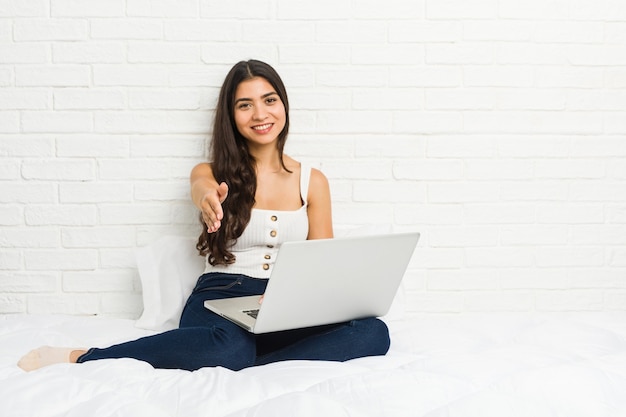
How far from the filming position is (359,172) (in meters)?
2.29

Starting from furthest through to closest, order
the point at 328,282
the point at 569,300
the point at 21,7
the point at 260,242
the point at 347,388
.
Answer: the point at 569,300 → the point at 21,7 → the point at 260,242 → the point at 328,282 → the point at 347,388

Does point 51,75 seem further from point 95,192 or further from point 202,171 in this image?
point 202,171

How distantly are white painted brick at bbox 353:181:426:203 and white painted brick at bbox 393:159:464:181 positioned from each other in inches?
1.1

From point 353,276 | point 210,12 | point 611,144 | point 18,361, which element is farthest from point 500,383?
point 210,12

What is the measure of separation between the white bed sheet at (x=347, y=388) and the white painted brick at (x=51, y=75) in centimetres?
98

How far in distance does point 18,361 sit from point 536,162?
1.76 m

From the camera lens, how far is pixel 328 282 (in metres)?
1.51

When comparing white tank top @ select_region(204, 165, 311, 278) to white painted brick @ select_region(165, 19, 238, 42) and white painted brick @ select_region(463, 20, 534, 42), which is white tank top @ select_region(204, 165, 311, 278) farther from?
white painted brick @ select_region(463, 20, 534, 42)

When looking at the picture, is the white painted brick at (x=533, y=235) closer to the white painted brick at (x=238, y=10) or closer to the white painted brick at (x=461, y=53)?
the white painted brick at (x=461, y=53)

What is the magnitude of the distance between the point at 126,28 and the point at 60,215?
2.22 ft

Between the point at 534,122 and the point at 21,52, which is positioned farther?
the point at 534,122

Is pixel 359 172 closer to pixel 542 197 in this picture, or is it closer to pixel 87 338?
pixel 542 197

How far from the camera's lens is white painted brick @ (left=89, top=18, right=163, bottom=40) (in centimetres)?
220

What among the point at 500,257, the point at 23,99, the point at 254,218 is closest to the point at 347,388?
the point at 254,218
